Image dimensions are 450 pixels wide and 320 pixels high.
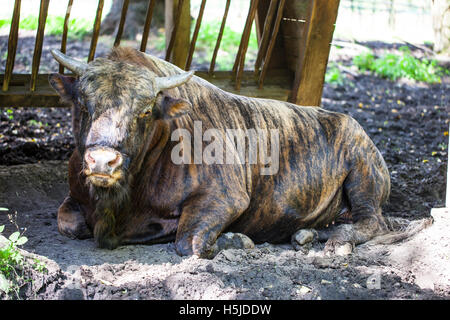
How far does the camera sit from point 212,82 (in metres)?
7.76

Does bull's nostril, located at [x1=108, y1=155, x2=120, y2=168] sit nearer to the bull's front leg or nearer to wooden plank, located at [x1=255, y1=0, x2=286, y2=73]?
the bull's front leg

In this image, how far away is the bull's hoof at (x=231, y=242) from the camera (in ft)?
16.9

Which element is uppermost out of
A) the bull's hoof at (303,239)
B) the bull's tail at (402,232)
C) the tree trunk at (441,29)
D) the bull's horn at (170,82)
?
the tree trunk at (441,29)

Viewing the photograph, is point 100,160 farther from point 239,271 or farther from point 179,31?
point 179,31

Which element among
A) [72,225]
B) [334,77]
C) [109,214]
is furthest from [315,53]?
[334,77]

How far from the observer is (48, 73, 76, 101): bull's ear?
201 inches

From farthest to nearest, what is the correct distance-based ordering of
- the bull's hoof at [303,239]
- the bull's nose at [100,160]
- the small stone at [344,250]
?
the bull's hoof at [303,239] → the small stone at [344,250] → the bull's nose at [100,160]

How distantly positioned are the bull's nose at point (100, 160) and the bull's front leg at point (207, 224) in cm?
88

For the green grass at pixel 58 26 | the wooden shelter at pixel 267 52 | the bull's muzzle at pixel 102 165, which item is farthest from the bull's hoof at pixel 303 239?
the green grass at pixel 58 26

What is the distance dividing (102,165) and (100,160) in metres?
0.04

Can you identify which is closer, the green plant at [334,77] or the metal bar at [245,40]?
the metal bar at [245,40]

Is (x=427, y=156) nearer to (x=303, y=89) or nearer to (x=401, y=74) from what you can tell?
(x=303, y=89)

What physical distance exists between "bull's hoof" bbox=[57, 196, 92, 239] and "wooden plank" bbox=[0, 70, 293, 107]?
1546 mm

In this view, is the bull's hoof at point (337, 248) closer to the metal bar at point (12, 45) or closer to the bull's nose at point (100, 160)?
the bull's nose at point (100, 160)
